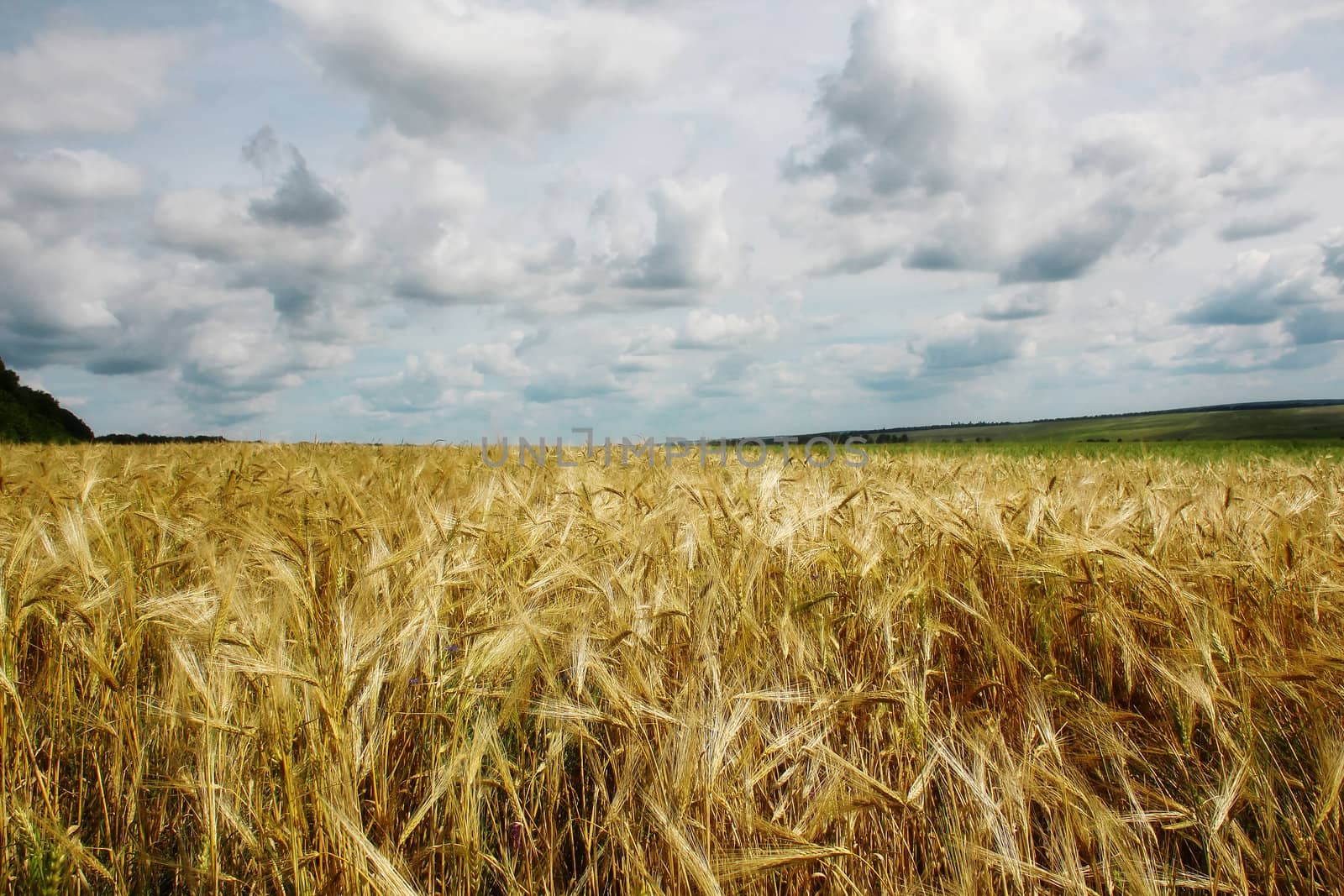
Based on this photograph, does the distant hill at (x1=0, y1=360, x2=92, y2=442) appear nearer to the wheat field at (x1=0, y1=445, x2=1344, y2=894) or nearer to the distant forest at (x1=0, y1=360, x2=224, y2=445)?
the distant forest at (x1=0, y1=360, x2=224, y2=445)

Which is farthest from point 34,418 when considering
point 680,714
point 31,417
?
point 680,714

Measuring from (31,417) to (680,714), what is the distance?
2775 centimetres

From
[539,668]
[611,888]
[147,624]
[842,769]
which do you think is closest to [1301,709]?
[842,769]

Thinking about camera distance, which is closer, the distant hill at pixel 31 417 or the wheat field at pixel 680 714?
the wheat field at pixel 680 714

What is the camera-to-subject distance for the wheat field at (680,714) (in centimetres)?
134

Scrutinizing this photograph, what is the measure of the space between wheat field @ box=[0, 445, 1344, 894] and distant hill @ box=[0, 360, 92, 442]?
20.4m

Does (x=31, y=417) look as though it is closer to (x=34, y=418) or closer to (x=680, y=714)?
(x=34, y=418)

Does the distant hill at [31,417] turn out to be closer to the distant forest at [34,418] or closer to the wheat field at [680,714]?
the distant forest at [34,418]

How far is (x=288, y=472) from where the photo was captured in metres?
4.55

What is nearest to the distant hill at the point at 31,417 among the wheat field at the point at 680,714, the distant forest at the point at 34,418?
the distant forest at the point at 34,418

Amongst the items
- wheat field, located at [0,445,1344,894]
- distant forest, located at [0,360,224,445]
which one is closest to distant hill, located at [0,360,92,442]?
distant forest, located at [0,360,224,445]

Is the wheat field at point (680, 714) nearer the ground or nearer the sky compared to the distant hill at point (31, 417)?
nearer the ground

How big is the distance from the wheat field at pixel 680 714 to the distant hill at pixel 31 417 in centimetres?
2043

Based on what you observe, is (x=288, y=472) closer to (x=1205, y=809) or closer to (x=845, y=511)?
(x=845, y=511)
